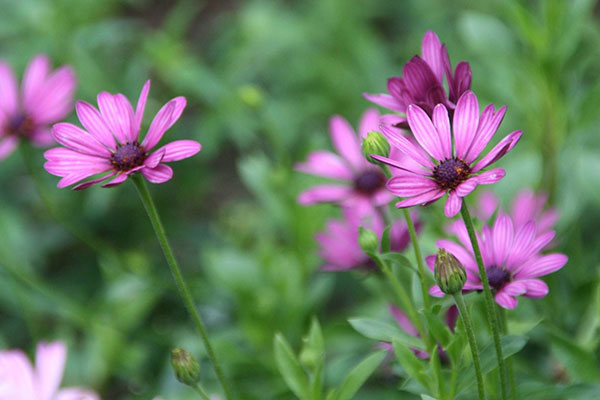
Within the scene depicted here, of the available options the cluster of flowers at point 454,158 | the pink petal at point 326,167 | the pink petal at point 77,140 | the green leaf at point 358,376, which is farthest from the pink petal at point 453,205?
the pink petal at point 326,167

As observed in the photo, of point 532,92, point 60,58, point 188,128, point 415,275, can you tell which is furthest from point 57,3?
point 415,275

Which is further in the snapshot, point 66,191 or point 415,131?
point 66,191

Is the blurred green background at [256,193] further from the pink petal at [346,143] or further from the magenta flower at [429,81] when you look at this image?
the magenta flower at [429,81]

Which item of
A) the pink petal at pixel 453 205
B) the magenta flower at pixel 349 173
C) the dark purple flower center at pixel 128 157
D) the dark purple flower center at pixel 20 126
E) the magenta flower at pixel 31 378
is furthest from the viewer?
the dark purple flower center at pixel 20 126

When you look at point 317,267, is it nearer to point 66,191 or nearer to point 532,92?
point 532,92

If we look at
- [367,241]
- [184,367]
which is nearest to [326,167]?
[367,241]

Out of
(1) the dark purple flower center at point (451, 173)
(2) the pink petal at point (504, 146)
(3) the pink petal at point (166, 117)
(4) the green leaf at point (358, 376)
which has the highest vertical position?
(3) the pink petal at point (166, 117)
